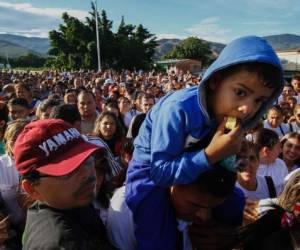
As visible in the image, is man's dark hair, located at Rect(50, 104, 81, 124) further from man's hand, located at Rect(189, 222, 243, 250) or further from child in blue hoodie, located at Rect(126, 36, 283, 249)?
man's hand, located at Rect(189, 222, 243, 250)

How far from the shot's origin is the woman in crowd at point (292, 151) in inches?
172

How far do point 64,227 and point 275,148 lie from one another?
2993mm

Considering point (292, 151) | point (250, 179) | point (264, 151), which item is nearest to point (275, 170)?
point (264, 151)

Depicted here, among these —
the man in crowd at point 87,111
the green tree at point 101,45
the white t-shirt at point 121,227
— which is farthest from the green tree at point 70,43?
the white t-shirt at point 121,227

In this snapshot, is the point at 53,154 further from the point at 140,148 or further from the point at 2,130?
the point at 2,130

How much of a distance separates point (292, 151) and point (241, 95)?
127 inches

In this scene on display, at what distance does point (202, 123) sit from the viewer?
152 cm

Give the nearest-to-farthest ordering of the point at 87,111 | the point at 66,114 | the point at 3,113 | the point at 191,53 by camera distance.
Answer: the point at 66,114
the point at 3,113
the point at 87,111
the point at 191,53

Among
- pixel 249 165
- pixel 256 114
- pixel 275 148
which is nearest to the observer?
pixel 256 114

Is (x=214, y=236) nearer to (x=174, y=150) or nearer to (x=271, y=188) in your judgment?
(x=174, y=150)

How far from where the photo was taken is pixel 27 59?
Answer: 70.6 meters

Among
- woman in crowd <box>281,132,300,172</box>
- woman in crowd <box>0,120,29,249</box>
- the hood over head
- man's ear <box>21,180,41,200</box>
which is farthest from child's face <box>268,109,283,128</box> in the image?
man's ear <box>21,180,41,200</box>

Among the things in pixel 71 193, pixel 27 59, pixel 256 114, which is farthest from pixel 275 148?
pixel 27 59

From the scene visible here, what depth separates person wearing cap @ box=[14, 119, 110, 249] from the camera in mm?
1426
